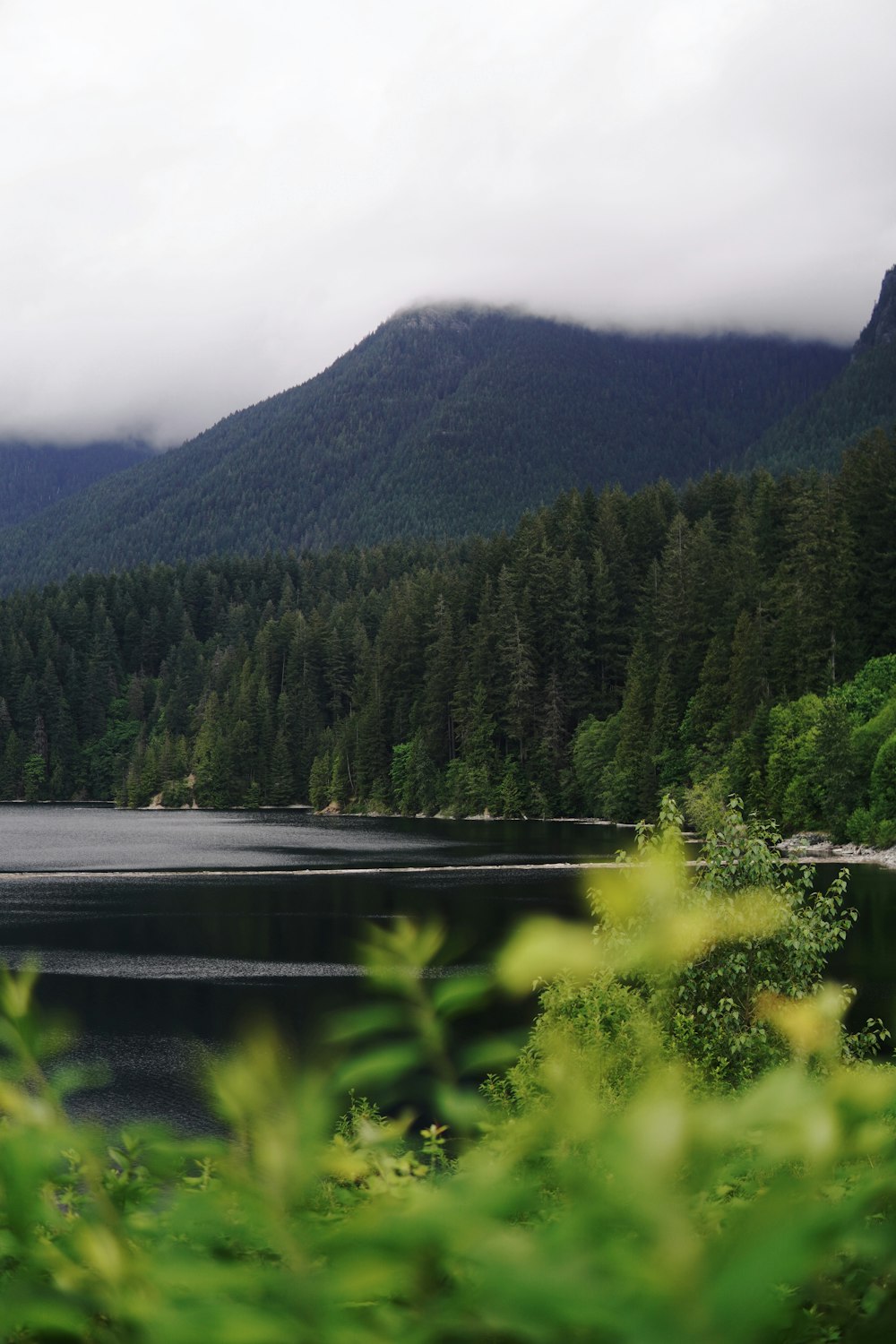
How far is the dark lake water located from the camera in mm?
27453

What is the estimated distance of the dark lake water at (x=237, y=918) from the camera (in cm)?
2745

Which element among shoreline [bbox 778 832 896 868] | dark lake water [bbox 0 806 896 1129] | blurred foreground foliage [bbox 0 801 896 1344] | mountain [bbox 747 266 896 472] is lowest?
shoreline [bbox 778 832 896 868]

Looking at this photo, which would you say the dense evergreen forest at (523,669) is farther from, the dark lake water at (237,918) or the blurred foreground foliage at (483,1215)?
the blurred foreground foliage at (483,1215)

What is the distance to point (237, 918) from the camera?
45469mm

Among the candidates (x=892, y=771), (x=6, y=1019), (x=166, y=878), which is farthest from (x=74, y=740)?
(x=6, y=1019)

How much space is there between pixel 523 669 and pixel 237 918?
178ft

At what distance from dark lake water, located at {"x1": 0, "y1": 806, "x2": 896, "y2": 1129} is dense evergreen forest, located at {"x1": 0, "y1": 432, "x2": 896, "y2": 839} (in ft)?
26.8

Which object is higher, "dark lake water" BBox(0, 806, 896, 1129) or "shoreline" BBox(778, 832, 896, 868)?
"dark lake water" BBox(0, 806, 896, 1129)

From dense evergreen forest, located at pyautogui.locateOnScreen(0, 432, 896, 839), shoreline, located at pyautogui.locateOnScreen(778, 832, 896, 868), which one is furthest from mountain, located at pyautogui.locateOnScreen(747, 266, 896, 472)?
shoreline, located at pyautogui.locateOnScreen(778, 832, 896, 868)

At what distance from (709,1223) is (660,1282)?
0.67 metres

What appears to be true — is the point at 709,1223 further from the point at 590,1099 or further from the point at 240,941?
the point at 240,941

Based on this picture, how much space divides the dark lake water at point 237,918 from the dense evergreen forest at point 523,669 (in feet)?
26.8

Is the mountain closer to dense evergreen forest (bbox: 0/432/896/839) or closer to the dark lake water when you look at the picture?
dense evergreen forest (bbox: 0/432/896/839)

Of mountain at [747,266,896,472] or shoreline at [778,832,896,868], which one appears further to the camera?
mountain at [747,266,896,472]
